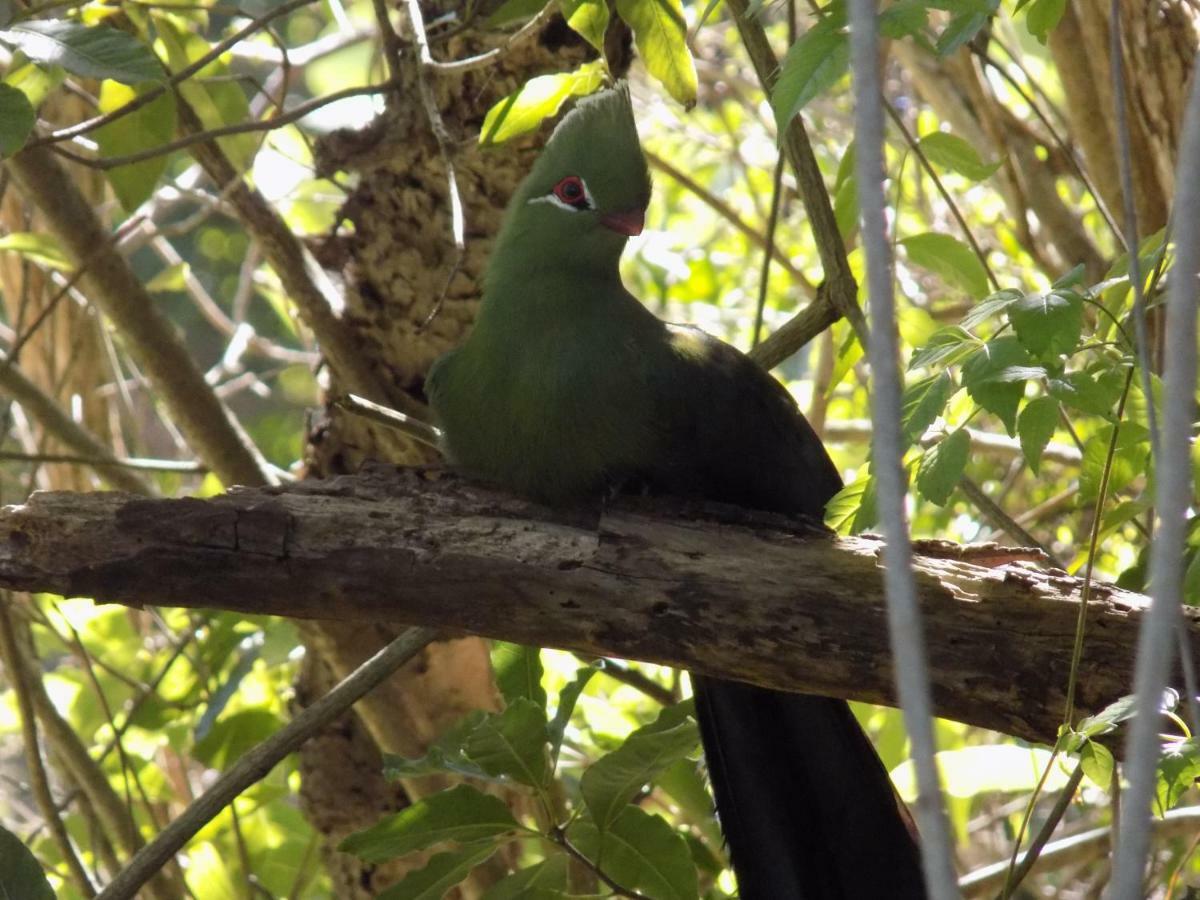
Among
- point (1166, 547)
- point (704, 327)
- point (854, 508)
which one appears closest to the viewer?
point (1166, 547)

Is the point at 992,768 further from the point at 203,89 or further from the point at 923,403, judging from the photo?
the point at 203,89

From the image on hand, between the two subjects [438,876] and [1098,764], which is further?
[438,876]

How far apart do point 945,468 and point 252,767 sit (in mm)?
1112

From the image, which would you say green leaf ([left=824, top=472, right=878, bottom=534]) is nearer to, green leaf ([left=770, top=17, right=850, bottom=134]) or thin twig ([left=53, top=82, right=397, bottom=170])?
green leaf ([left=770, top=17, right=850, bottom=134])

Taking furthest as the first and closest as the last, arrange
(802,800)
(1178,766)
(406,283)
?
(406,283) → (802,800) → (1178,766)

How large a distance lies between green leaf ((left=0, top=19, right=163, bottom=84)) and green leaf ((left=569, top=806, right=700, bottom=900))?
1270 millimetres

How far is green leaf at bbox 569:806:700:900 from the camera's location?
6.04ft

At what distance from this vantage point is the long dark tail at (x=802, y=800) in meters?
1.99

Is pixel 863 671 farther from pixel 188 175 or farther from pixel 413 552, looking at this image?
pixel 188 175

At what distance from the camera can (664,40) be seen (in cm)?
193

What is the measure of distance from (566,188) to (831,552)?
97 cm

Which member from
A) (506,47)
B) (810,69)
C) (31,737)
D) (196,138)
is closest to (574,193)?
(506,47)

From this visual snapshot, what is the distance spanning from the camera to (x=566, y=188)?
2.33 metres

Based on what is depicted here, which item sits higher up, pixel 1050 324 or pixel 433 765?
pixel 1050 324
